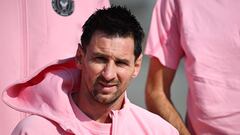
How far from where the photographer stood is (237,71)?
4.98 feet

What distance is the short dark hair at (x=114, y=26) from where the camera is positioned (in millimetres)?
1253

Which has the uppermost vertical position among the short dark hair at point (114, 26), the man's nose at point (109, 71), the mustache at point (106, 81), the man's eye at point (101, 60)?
the short dark hair at point (114, 26)

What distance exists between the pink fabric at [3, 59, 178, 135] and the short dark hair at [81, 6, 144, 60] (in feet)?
0.33

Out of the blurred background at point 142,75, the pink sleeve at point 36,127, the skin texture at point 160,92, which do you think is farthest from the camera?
the blurred background at point 142,75

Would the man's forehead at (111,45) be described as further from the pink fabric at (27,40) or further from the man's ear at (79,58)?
the pink fabric at (27,40)

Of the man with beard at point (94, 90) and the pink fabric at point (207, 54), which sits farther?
the pink fabric at point (207, 54)

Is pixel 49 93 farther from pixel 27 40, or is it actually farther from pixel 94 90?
pixel 27 40

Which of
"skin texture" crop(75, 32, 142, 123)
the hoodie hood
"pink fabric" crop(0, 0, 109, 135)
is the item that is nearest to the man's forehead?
"skin texture" crop(75, 32, 142, 123)

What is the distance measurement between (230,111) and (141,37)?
355mm

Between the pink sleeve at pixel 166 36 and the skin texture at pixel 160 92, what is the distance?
0.03 metres

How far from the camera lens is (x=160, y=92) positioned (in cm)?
160

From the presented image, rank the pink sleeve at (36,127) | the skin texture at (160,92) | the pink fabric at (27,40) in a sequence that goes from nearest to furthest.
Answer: the pink sleeve at (36,127)
the pink fabric at (27,40)
the skin texture at (160,92)

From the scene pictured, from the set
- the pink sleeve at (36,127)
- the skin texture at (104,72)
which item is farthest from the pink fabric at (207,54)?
the pink sleeve at (36,127)

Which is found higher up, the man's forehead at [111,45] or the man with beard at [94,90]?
the man's forehead at [111,45]
